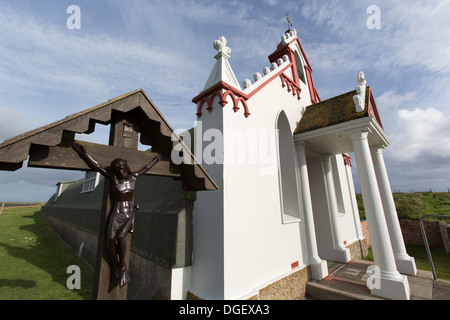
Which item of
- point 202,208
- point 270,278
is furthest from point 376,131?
point 202,208

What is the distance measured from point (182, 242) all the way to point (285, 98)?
504cm

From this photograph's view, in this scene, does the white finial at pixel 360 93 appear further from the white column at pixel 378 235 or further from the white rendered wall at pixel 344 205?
the white rendered wall at pixel 344 205

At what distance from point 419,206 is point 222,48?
16.1m

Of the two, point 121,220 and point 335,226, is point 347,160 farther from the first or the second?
point 121,220

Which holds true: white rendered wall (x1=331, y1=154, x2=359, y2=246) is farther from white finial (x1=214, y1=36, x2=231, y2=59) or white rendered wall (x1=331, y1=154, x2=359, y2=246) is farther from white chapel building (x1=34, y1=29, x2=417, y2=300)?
white finial (x1=214, y1=36, x2=231, y2=59)

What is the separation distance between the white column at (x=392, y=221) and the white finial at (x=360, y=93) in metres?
2.31

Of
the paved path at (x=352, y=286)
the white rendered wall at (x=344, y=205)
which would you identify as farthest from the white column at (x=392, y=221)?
the white rendered wall at (x=344, y=205)

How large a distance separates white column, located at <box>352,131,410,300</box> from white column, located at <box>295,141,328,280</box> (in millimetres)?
1181

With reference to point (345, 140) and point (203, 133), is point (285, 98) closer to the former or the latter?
point (345, 140)

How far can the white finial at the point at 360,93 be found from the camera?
4977 mm

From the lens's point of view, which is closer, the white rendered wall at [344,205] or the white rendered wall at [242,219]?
the white rendered wall at [242,219]

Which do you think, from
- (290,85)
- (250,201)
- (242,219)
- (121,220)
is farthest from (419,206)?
(121,220)

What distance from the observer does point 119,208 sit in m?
2.11

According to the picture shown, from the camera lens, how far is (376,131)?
5383 millimetres
